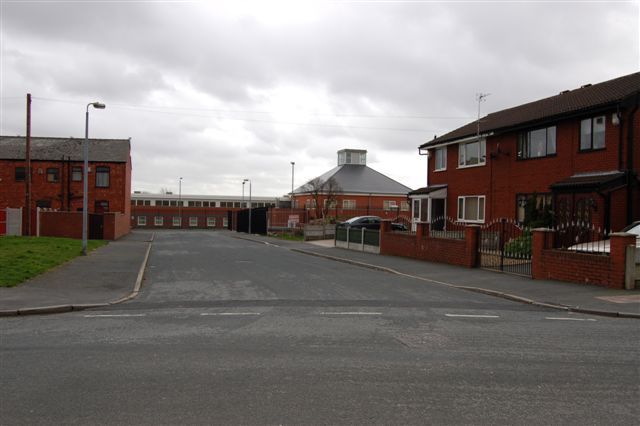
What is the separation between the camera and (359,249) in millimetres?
29984

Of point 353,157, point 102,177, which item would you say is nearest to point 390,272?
point 102,177

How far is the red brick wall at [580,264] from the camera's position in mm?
13484

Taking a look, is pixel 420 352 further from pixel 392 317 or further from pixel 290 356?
pixel 392 317

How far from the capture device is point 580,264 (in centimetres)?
1463

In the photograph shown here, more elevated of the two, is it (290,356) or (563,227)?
(563,227)

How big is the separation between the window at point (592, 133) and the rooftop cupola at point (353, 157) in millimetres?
52748

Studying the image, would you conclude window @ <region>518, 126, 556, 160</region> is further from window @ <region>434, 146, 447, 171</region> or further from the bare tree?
the bare tree

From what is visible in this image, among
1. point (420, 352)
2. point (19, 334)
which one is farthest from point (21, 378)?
point (420, 352)

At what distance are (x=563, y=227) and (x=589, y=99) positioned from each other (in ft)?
24.0

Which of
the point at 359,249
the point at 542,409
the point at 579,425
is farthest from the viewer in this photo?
the point at 359,249

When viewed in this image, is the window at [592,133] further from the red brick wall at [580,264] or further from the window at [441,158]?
the window at [441,158]

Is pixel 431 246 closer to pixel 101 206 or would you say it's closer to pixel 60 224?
pixel 60 224

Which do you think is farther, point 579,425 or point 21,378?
point 21,378

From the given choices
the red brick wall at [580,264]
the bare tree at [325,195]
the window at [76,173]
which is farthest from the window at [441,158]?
the window at [76,173]
